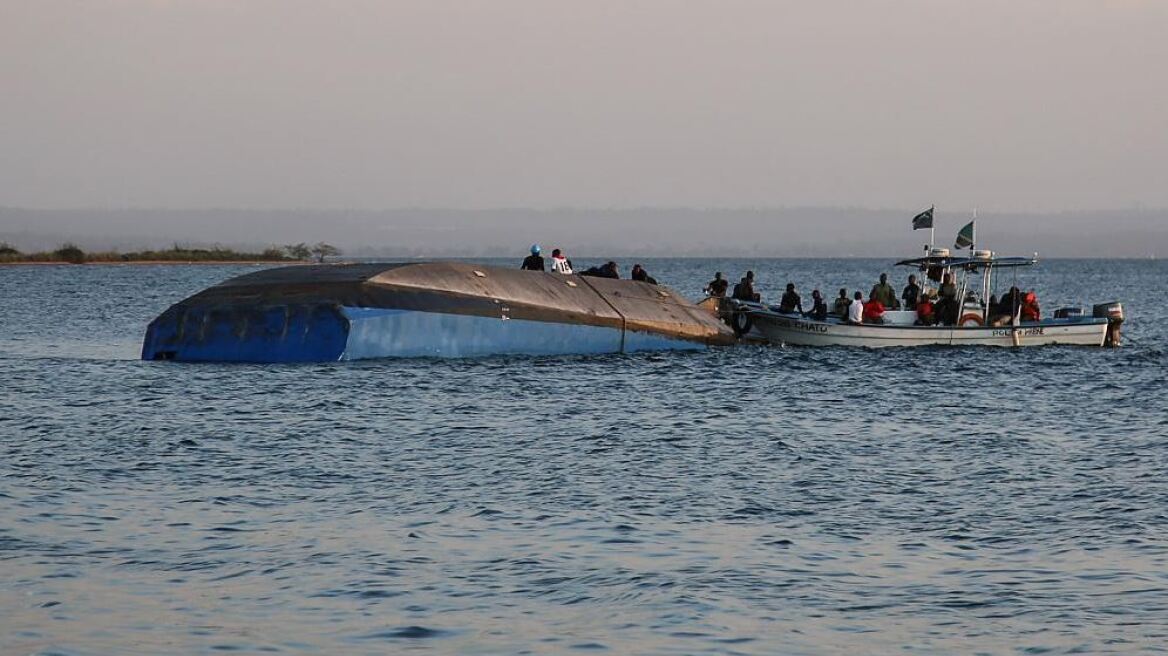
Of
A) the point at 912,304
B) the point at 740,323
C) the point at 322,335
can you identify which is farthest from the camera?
the point at 740,323

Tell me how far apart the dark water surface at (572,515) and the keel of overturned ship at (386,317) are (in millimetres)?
1798

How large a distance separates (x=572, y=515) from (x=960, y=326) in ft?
98.0

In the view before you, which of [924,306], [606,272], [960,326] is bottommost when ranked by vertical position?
[960,326]

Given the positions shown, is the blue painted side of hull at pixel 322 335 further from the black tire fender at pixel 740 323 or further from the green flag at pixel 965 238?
the green flag at pixel 965 238

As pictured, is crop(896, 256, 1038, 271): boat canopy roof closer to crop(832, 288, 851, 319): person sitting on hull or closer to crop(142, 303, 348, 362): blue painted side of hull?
crop(832, 288, 851, 319): person sitting on hull

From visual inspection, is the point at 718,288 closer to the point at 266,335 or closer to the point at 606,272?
the point at 606,272

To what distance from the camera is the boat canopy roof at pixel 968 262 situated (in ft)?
147

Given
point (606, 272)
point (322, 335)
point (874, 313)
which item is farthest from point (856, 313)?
point (322, 335)

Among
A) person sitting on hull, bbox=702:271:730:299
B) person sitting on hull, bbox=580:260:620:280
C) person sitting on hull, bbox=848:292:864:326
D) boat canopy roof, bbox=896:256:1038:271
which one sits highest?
boat canopy roof, bbox=896:256:1038:271

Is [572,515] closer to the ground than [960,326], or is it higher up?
closer to the ground

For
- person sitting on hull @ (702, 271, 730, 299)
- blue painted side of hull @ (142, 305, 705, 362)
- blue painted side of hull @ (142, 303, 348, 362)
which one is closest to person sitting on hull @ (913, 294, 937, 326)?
person sitting on hull @ (702, 271, 730, 299)

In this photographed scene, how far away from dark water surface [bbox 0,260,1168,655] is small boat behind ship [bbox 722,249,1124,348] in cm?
928

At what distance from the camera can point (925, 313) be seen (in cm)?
4547

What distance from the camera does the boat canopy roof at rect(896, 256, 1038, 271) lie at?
147 feet
